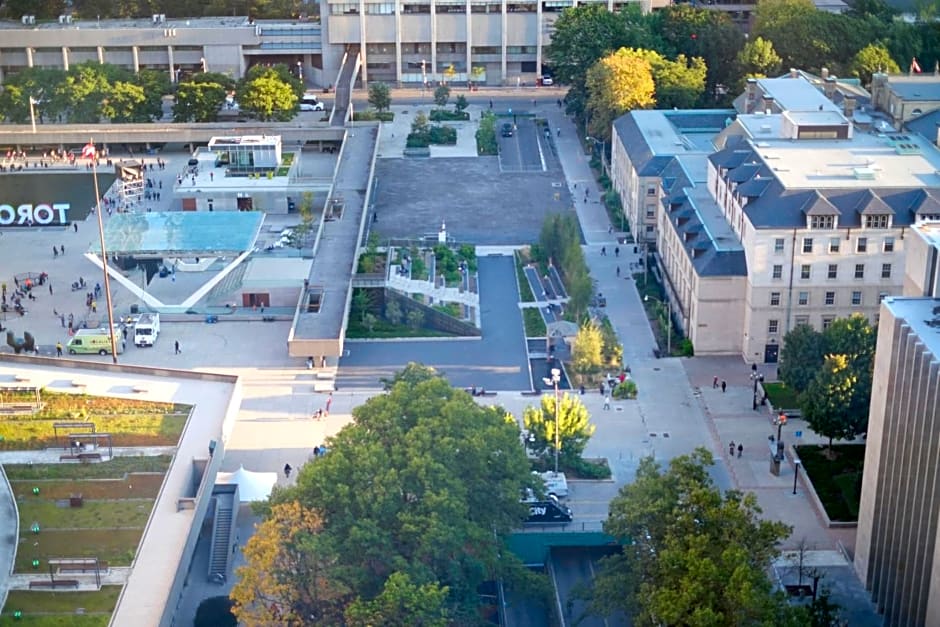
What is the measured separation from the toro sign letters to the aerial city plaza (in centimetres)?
28

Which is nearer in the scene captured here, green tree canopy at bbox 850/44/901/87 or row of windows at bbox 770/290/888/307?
row of windows at bbox 770/290/888/307

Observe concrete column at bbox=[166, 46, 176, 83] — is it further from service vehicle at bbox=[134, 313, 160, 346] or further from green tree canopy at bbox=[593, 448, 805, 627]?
green tree canopy at bbox=[593, 448, 805, 627]

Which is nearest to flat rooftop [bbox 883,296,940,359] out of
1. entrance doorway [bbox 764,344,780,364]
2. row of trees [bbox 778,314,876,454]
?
row of trees [bbox 778,314,876,454]

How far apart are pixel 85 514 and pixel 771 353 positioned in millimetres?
42595

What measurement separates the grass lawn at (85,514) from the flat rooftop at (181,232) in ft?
123

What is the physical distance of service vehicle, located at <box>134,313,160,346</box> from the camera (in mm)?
91812

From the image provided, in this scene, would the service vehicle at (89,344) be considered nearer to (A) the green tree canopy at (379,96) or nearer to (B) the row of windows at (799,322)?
(B) the row of windows at (799,322)

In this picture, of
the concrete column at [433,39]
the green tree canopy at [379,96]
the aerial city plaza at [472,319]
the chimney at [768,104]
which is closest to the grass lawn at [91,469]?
the aerial city plaza at [472,319]

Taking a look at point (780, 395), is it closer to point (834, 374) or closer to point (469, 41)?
point (834, 374)

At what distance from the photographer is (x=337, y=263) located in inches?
3969

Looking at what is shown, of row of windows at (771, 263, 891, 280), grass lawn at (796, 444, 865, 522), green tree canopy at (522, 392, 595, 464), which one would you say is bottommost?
grass lawn at (796, 444, 865, 522)

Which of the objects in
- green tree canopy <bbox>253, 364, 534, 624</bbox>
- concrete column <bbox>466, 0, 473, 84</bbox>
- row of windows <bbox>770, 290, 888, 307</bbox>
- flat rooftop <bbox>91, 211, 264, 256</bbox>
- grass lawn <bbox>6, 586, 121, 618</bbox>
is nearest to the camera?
grass lawn <bbox>6, 586, 121, 618</bbox>

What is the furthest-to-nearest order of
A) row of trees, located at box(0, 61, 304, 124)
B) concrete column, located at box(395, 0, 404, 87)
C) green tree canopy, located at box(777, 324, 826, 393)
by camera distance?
concrete column, located at box(395, 0, 404, 87) → row of trees, located at box(0, 61, 304, 124) → green tree canopy, located at box(777, 324, 826, 393)

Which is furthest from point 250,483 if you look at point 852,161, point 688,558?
point 852,161
